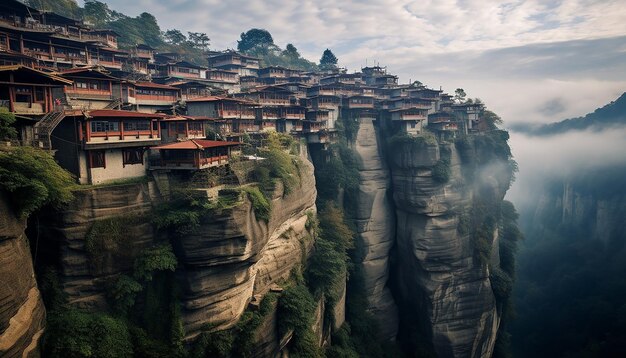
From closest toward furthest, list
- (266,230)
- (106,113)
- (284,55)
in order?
(106,113) → (266,230) → (284,55)

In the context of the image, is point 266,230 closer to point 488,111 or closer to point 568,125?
point 488,111

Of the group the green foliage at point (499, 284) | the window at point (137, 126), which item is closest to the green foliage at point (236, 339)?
the window at point (137, 126)

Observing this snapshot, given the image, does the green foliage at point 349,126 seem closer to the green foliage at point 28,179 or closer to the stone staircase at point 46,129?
the stone staircase at point 46,129

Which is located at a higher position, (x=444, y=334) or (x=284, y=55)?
(x=284, y=55)

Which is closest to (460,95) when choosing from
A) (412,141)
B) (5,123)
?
(412,141)

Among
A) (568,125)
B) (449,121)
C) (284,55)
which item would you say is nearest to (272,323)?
(449,121)

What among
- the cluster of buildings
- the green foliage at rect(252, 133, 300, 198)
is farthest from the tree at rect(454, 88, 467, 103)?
the green foliage at rect(252, 133, 300, 198)

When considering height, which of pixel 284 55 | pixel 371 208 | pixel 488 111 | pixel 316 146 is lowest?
pixel 371 208

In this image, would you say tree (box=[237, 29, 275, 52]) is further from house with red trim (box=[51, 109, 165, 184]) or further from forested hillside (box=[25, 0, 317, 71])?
house with red trim (box=[51, 109, 165, 184])

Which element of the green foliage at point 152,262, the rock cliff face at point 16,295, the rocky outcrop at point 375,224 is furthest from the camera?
the rocky outcrop at point 375,224
